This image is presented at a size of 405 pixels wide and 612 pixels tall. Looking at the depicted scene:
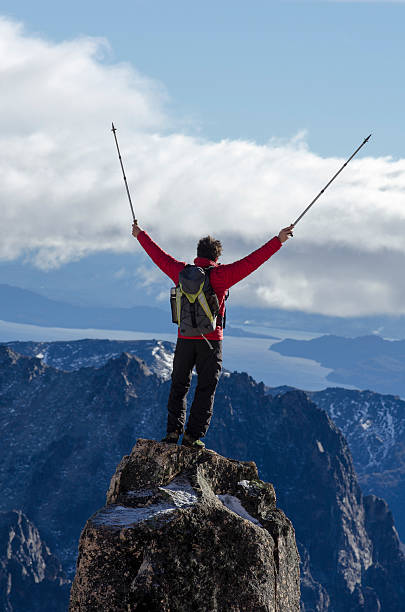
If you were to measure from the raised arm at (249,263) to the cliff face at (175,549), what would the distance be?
4.55 metres

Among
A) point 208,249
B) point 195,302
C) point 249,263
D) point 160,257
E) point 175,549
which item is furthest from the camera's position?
point 160,257

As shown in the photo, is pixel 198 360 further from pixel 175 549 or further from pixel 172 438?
pixel 175 549

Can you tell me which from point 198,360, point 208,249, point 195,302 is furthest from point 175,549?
point 208,249

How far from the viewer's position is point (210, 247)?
16.9 meters

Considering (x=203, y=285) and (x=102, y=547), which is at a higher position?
(x=203, y=285)

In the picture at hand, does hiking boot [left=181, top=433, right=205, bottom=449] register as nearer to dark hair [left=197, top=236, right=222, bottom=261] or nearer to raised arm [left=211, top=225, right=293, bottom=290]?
raised arm [left=211, top=225, right=293, bottom=290]

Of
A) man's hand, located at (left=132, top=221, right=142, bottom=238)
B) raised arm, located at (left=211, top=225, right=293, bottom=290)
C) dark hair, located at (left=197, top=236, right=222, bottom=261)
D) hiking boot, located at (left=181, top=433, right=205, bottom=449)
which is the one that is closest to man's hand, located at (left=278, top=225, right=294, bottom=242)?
raised arm, located at (left=211, top=225, right=293, bottom=290)

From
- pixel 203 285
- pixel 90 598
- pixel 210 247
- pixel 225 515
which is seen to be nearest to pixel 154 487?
pixel 225 515

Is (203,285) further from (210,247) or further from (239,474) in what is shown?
(239,474)

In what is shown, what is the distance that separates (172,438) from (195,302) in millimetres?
3730

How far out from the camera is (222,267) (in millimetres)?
16422

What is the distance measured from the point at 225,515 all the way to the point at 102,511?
9.18 feet

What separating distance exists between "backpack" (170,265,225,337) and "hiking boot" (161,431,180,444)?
9.10 ft

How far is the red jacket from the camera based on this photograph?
16141 mm
